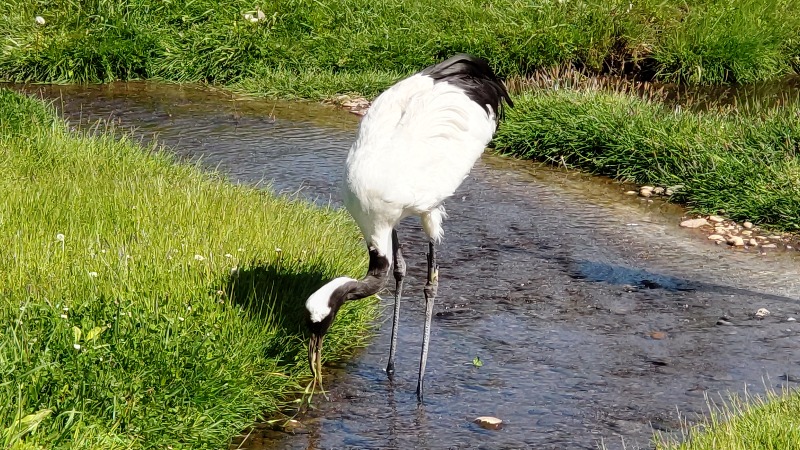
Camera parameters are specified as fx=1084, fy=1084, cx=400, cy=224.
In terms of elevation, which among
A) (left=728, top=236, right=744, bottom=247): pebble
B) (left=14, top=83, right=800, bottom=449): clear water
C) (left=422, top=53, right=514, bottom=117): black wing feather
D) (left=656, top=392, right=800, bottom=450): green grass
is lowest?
(left=14, top=83, right=800, bottom=449): clear water

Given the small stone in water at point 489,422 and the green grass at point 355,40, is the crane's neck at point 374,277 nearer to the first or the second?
the small stone in water at point 489,422

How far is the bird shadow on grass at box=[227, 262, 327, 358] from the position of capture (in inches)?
195

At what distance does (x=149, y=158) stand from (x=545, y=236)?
2647mm

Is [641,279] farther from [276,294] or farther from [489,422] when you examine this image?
[276,294]

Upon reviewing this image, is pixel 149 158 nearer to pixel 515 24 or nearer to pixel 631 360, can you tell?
pixel 631 360

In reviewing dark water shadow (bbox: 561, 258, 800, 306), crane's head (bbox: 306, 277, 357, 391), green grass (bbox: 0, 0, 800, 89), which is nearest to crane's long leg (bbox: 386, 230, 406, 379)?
crane's head (bbox: 306, 277, 357, 391)

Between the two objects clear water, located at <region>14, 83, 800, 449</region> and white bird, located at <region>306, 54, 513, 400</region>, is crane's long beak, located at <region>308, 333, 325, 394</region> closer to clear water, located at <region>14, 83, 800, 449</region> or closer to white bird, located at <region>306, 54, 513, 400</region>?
white bird, located at <region>306, 54, 513, 400</region>

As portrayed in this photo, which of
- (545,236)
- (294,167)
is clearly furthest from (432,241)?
(294,167)

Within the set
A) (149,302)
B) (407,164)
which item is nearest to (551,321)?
(407,164)

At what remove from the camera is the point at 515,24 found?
1055 cm

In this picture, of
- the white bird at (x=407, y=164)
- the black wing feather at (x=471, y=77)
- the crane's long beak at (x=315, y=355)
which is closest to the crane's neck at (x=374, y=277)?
the white bird at (x=407, y=164)

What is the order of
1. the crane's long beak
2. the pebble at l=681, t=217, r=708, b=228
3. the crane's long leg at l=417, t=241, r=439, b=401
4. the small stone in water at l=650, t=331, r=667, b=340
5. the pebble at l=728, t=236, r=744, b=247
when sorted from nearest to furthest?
the crane's long beak
the crane's long leg at l=417, t=241, r=439, b=401
the small stone in water at l=650, t=331, r=667, b=340
the pebble at l=728, t=236, r=744, b=247
the pebble at l=681, t=217, r=708, b=228

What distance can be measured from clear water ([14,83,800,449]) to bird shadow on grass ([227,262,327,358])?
1.03 ft

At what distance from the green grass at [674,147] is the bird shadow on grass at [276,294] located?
3290mm
